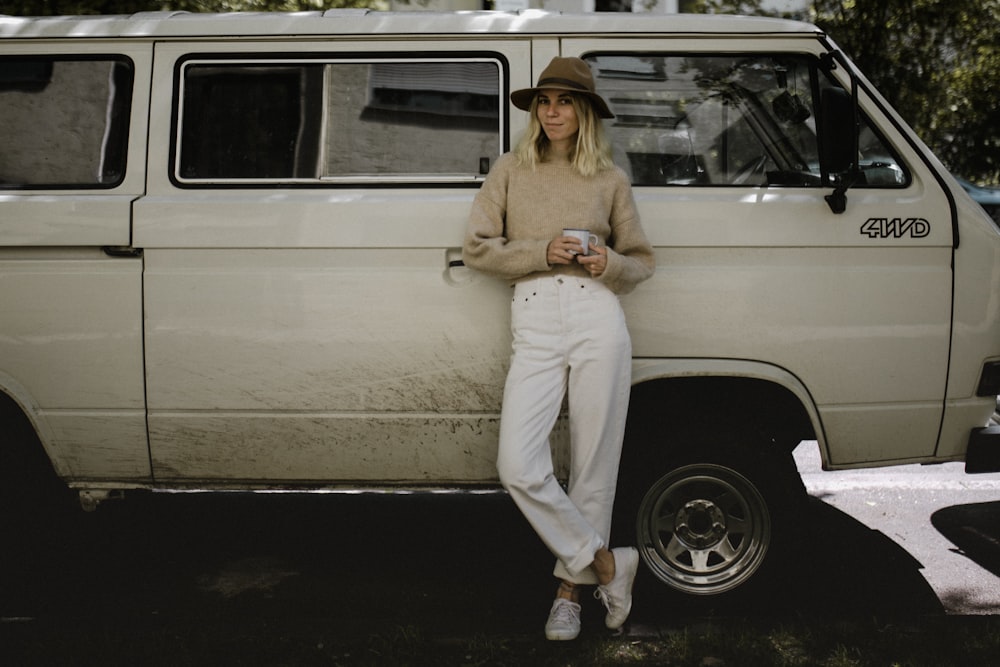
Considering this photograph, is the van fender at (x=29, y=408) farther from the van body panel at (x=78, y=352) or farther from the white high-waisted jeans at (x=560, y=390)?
the white high-waisted jeans at (x=560, y=390)

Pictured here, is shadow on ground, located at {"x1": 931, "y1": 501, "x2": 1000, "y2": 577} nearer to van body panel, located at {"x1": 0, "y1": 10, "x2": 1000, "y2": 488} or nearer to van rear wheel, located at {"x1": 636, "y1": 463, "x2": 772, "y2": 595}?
van body panel, located at {"x1": 0, "y1": 10, "x2": 1000, "y2": 488}

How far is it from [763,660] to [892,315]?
1.35 meters

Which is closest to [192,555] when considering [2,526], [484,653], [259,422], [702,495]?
[2,526]

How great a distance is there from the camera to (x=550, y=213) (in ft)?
12.3

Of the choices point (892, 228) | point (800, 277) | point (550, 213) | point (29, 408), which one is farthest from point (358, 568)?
point (892, 228)

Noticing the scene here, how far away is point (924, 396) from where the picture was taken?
13.2 feet

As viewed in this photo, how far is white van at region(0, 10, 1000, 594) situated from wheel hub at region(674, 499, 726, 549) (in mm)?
136

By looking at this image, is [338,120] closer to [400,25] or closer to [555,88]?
[400,25]

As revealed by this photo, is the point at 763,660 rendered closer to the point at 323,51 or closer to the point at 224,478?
the point at 224,478

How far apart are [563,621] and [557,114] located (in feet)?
5.98

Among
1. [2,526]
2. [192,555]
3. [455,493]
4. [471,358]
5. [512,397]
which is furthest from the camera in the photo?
[455,493]

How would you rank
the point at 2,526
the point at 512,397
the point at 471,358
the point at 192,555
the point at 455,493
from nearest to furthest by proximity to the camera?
the point at 512,397 → the point at 471,358 → the point at 2,526 → the point at 192,555 → the point at 455,493

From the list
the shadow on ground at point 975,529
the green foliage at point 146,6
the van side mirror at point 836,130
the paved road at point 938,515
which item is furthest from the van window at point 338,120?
the shadow on ground at point 975,529

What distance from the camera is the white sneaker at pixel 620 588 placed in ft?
12.9
